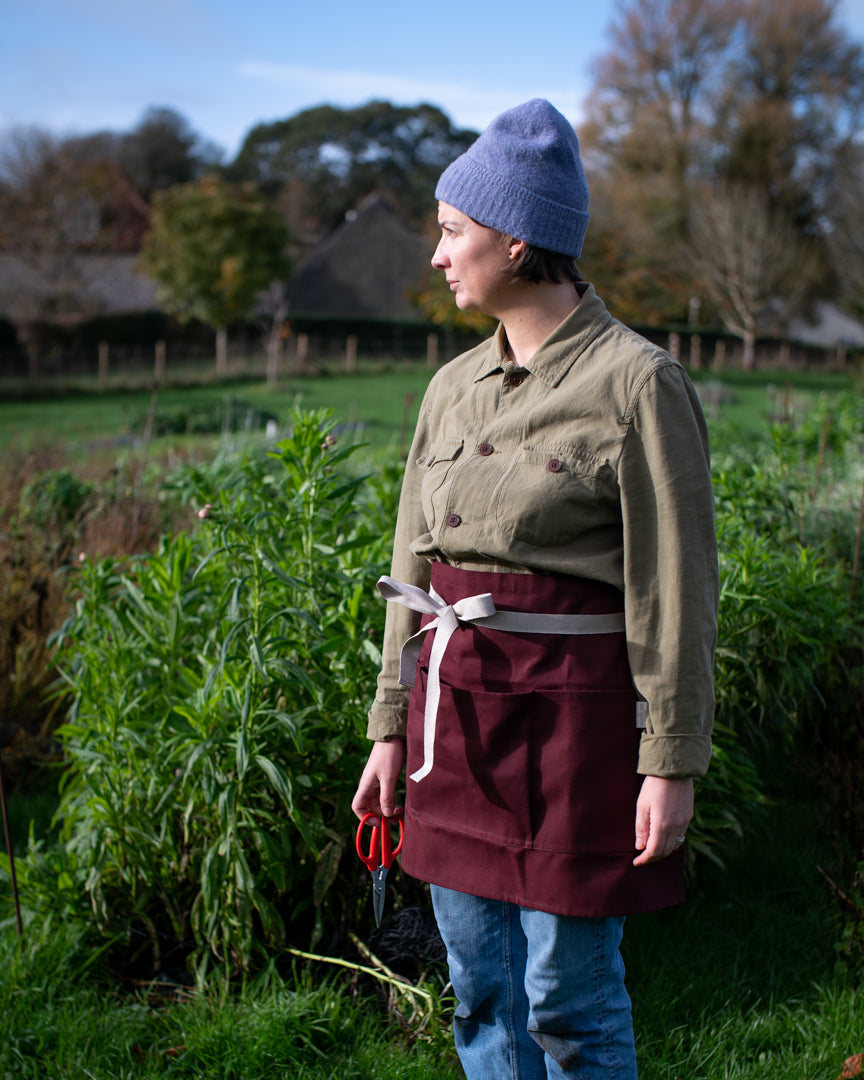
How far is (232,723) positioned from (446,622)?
2.99 feet

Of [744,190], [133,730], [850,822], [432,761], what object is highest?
[744,190]

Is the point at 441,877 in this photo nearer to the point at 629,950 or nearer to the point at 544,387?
the point at 544,387

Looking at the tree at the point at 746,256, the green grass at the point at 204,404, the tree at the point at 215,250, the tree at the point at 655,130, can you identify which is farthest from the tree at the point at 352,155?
the green grass at the point at 204,404

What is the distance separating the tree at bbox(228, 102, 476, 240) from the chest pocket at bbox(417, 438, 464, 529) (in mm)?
56747

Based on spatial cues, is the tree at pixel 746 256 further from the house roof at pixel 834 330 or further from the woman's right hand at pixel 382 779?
the woman's right hand at pixel 382 779

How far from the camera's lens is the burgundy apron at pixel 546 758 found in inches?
59.1

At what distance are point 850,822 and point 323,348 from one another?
33.9 metres

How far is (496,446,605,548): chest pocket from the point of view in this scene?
1484 mm

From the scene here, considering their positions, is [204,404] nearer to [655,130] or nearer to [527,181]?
[527,181]

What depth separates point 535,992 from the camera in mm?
1573

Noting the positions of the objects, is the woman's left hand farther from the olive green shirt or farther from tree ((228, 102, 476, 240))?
tree ((228, 102, 476, 240))

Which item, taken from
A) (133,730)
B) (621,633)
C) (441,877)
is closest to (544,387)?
(621,633)

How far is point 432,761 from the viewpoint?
164 centimetres

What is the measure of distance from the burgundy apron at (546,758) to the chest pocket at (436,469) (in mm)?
134
